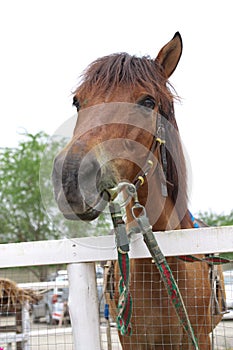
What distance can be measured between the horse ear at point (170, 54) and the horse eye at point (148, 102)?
0.42 metres

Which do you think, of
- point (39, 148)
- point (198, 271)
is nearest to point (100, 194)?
point (198, 271)

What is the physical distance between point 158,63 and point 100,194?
113cm

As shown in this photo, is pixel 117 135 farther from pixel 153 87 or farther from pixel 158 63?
pixel 158 63

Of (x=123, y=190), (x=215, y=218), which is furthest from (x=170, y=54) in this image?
(x=215, y=218)

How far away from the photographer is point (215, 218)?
38.5m

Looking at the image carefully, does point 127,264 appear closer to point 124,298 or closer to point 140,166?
point 124,298

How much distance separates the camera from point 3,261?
2.95 meters

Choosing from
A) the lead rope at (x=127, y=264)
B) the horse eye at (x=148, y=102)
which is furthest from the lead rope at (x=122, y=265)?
the horse eye at (x=148, y=102)

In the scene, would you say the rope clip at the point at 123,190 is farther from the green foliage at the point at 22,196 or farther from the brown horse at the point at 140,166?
the green foliage at the point at 22,196

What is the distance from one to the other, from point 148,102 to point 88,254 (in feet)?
3.10

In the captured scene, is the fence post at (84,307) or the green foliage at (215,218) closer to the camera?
the fence post at (84,307)

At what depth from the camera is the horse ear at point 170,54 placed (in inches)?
122

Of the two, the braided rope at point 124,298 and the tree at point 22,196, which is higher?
the tree at point 22,196

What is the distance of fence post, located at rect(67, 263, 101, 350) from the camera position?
275 centimetres
